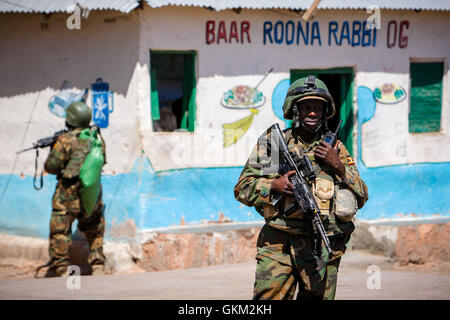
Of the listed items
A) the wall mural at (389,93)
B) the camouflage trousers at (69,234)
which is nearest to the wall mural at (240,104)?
the wall mural at (389,93)

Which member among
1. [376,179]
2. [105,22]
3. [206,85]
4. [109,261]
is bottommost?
[109,261]

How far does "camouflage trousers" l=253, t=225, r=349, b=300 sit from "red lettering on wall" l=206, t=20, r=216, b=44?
15.6 ft

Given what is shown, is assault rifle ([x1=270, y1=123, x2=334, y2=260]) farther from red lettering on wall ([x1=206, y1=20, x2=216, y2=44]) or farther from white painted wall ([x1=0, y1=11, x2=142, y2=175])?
red lettering on wall ([x1=206, y1=20, x2=216, y2=44])

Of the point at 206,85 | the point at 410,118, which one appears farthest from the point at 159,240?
the point at 410,118

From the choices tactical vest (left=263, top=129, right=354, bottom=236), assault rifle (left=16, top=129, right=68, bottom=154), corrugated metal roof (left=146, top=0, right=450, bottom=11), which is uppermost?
corrugated metal roof (left=146, top=0, right=450, bottom=11)

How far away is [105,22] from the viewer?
8.16m

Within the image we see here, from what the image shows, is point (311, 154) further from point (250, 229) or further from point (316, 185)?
point (250, 229)

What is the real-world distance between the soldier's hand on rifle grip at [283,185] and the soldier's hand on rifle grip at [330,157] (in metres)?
0.19

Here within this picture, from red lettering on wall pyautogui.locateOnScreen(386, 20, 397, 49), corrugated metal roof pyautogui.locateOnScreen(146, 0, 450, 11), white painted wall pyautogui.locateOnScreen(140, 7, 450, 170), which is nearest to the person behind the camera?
corrugated metal roof pyautogui.locateOnScreen(146, 0, 450, 11)

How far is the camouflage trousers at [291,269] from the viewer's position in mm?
3988

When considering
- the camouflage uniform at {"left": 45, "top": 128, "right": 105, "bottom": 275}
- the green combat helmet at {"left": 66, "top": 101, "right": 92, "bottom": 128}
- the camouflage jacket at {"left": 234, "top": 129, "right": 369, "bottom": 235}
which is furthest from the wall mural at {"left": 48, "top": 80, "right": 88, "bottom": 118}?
the camouflage jacket at {"left": 234, "top": 129, "right": 369, "bottom": 235}

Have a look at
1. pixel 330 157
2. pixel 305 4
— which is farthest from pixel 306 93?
pixel 305 4

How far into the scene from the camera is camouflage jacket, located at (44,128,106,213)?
7395 millimetres
